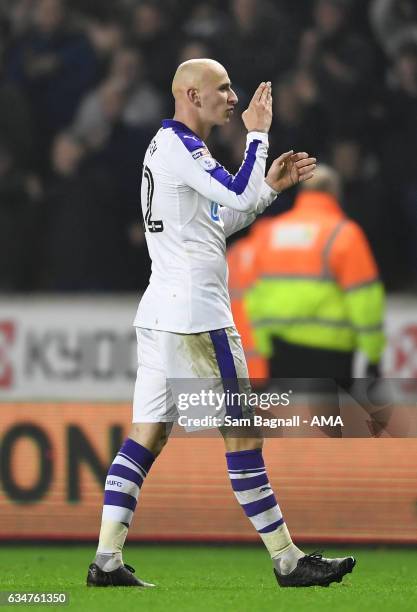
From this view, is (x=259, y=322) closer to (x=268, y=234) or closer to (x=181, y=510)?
(x=268, y=234)

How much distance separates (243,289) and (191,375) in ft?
15.8

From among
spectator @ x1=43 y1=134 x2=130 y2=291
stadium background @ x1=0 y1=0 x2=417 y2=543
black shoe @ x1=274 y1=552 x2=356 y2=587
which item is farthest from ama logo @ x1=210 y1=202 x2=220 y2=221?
spectator @ x1=43 y1=134 x2=130 y2=291

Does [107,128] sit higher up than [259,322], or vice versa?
[107,128]

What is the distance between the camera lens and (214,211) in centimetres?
499

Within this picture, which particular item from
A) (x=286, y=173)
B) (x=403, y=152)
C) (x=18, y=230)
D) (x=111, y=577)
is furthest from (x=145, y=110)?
(x=111, y=577)

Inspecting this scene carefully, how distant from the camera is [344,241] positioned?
8.12 meters

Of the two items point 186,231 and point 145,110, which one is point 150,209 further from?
point 145,110

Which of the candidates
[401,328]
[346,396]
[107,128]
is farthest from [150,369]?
[107,128]

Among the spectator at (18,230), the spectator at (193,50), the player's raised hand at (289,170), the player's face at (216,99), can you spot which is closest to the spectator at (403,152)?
the spectator at (193,50)

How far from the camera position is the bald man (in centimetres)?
483

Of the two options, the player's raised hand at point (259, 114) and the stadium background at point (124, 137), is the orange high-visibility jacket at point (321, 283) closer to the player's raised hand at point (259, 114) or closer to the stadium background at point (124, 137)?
the stadium background at point (124, 137)

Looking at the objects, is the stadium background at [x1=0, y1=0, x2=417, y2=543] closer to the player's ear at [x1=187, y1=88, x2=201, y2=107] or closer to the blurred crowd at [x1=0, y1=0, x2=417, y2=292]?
the blurred crowd at [x1=0, y1=0, x2=417, y2=292]

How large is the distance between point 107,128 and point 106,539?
6432 mm

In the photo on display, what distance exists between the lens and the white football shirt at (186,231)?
190 inches
